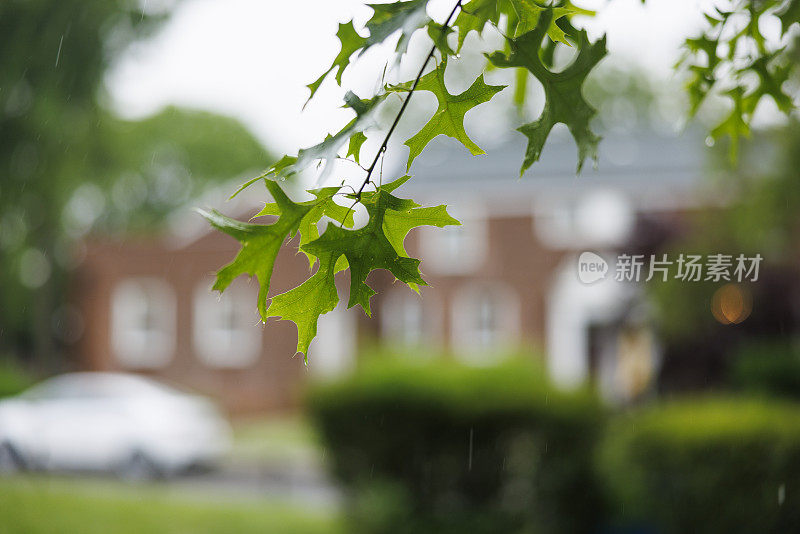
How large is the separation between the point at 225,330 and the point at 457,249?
6.96 meters

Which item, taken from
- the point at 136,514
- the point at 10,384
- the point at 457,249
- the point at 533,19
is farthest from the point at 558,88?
Result: the point at 457,249

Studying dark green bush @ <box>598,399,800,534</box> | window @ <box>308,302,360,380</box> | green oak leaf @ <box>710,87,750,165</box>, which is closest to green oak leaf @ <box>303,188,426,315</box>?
green oak leaf @ <box>710,87,750,165</box>

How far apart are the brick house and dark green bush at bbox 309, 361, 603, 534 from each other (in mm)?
11861

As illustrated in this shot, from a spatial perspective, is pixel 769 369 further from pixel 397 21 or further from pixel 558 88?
pixel 397 21

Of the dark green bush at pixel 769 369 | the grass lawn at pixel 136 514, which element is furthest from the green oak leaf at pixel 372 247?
the dark green bush at pixel 769 369

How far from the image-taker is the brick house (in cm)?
2106

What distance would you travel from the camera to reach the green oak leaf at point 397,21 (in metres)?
1.22

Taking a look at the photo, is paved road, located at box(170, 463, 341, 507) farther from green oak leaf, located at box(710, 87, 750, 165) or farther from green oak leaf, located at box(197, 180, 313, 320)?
green oak leaf, located at box(197, 180, 313, 320)

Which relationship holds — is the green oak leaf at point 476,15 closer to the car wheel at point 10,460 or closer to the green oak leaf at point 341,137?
the green oak leaf at point 341,137

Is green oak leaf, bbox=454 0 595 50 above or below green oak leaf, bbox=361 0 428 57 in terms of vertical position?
above

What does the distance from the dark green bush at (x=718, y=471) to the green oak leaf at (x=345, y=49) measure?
193 inches

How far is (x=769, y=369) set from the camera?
12203 millimetres

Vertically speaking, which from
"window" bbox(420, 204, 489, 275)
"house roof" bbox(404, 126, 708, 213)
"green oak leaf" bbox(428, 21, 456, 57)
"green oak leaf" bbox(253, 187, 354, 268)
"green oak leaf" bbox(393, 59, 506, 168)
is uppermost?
"house roof" bbox(404, 126, 708, 213)

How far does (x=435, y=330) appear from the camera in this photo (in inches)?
892
